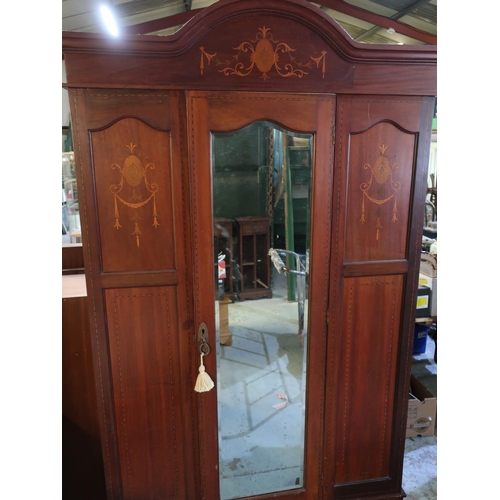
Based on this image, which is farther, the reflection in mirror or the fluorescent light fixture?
the fluorescent light fixture

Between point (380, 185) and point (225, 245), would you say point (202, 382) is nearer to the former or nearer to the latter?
point (225, 245)

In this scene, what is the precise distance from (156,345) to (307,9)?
1.13 meters

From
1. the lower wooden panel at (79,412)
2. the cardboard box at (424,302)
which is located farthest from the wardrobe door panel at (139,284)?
the cardboard box at (424,302)

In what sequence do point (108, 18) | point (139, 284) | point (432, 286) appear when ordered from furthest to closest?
point (108, 18)
point (432, 286)
point (139, 284)

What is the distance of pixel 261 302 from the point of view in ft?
4.51

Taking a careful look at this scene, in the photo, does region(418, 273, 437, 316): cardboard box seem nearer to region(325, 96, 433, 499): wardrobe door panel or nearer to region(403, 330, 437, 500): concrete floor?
region(403, 330, 437, 500): concrete floor

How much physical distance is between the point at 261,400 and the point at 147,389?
427mm

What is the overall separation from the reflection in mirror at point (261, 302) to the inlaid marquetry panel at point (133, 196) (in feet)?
0.53

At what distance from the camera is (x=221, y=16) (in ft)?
3.43

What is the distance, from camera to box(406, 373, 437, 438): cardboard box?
2.05 metres

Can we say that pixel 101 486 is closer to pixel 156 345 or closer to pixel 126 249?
pixel 156 345

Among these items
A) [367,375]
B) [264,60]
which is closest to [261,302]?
[367,375]

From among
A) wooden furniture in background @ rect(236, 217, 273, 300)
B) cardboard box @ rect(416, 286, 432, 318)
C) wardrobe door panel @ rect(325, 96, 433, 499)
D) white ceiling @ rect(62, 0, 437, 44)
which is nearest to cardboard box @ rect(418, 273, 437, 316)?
cardboard box @ rect(416, 286, 432, 318)

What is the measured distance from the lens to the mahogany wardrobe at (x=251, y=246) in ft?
3.60
